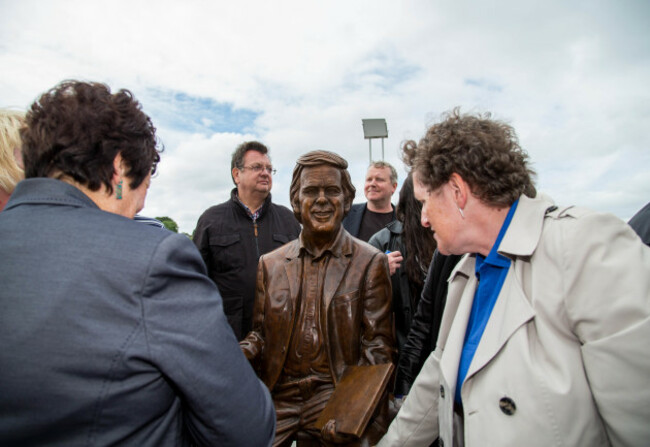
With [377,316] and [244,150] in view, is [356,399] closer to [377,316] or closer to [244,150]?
[377,316]

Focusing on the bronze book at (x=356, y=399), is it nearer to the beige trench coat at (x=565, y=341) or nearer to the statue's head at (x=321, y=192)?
the beige trench coat at (x=565, y=341)

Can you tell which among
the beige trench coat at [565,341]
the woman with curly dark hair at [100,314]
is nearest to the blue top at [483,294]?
the beige trench coat at [565,341]

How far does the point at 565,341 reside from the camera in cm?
131

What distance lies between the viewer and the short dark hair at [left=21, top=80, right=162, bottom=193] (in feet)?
3.80

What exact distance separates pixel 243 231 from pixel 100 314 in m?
3.15

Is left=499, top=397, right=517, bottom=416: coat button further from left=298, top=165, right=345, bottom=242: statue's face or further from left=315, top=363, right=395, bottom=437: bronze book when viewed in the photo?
left=298, top=165, right=345, bottom=242: statue's face

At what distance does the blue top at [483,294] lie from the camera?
1.62 meters

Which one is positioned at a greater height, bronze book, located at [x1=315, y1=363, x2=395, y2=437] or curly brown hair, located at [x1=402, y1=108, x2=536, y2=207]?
curly brown hair, located at [x1=402, y1=108, x2=536, y2=207]

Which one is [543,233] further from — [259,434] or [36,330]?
[36,330]

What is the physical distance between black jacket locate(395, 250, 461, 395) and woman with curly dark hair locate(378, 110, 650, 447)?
1.14ft

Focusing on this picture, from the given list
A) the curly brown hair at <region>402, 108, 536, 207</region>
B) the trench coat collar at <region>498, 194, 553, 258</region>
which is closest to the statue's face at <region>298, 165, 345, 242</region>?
Answer: the curly brown hair at <region>402, 108, 536, 207</region>

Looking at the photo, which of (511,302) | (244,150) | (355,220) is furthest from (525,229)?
(244,150)

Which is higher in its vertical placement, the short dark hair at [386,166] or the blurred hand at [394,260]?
the short dark hair at [386,166]

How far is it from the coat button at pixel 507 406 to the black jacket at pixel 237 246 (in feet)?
9.49
